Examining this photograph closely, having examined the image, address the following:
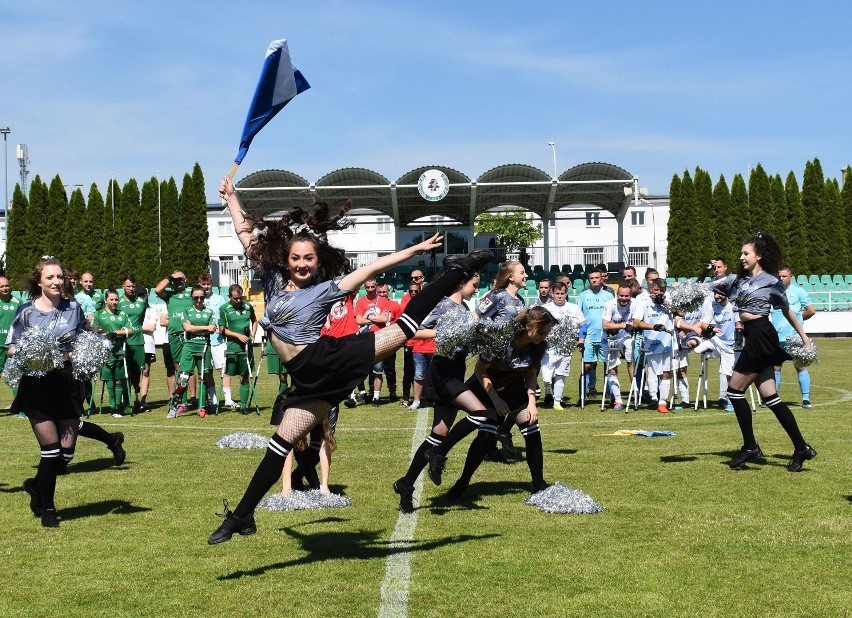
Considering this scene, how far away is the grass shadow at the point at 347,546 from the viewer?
5977 mm

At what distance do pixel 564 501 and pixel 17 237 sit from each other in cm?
4763

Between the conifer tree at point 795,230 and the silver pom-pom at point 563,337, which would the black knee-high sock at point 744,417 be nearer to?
the silver pom-pom at point 563,337

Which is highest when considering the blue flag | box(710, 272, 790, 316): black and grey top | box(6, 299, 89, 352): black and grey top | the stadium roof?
the stadium roof

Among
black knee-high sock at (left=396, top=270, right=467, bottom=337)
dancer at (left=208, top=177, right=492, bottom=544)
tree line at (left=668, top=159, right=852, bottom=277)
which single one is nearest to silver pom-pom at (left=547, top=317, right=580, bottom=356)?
dancer at (left=208, top=177, right=492, bottom=544)

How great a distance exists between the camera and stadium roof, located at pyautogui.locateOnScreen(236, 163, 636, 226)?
38.5 metres

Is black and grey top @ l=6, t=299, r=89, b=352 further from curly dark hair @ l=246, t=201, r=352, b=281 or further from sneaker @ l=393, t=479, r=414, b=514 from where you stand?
sneaker @ l=393, t=479, r=414, b=514

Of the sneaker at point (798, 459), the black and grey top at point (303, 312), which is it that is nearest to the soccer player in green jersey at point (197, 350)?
the sneaker at point (798, 459)

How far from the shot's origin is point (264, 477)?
576 centimetres

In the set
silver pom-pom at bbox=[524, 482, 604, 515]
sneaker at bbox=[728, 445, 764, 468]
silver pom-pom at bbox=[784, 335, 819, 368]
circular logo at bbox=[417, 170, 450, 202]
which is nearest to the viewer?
silver pom-pom at bbox=[524, 482, 604, 515]

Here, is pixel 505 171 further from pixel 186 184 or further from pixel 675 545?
pixel 675 545

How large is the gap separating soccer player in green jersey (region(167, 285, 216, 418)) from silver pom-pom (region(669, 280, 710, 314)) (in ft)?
23.6

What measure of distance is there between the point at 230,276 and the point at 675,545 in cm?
3936

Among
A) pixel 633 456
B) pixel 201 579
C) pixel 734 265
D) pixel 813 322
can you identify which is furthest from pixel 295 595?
pixel 734 265

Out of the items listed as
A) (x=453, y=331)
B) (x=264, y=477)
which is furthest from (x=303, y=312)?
(x=453, y=331)
